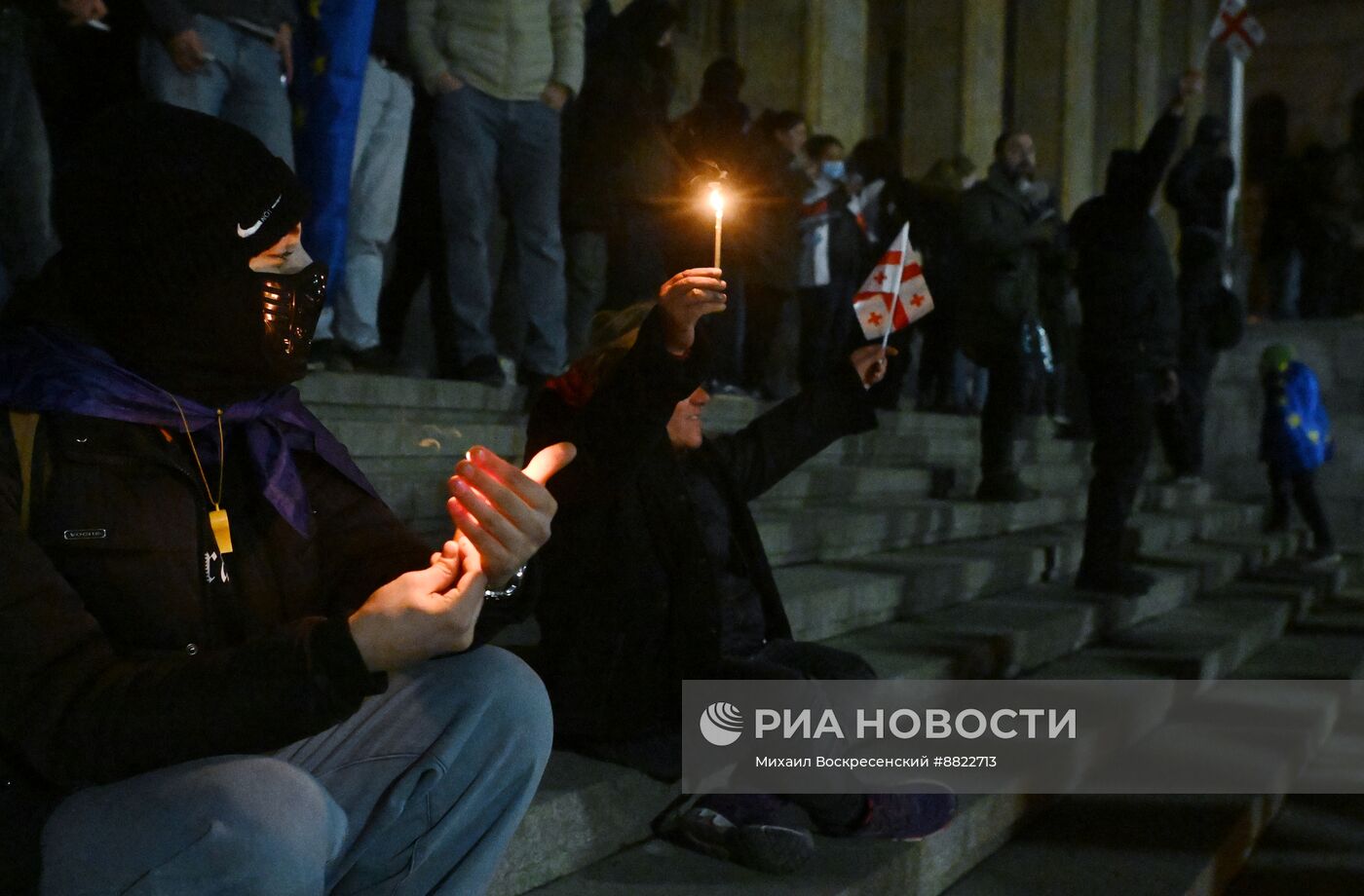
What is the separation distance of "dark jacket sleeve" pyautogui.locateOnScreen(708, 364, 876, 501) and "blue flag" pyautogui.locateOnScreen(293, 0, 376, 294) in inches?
65.2

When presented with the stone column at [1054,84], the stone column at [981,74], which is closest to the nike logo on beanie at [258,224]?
the stone column at [981,74]

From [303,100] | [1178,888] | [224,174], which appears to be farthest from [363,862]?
[303,100]

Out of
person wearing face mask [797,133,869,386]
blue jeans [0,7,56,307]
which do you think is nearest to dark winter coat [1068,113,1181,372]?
person wearing face mask [797,133,869,386]

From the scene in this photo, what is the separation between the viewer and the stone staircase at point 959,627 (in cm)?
273

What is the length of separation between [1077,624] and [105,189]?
4.31 meters

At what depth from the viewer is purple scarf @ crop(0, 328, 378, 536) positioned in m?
1.56

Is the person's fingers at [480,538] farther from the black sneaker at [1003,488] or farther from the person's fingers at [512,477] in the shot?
the black sneaker at [1003,488]

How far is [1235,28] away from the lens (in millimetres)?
12102

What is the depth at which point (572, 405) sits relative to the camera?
286 centimetres

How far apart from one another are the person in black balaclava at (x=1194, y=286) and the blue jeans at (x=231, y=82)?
6.16 meters

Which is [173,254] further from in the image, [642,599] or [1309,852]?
[1309,852]

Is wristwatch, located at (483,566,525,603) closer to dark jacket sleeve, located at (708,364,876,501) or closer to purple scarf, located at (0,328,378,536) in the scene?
purple scarf, located at (0,328,378,536)

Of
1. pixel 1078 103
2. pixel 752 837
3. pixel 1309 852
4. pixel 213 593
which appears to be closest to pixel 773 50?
pixel 1078 103

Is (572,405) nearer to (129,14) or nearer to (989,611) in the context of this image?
(129,14)
